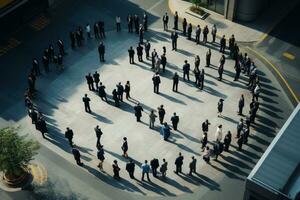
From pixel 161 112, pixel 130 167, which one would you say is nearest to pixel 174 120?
pixel 161 112

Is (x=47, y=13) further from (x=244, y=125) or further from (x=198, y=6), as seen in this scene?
(x=244, y=125)

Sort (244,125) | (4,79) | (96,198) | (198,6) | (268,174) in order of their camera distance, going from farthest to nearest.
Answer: (198,6) < (4,79) < (244,125) < (96,198) < (268,174)

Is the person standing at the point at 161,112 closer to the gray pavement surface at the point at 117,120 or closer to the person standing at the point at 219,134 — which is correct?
the gray pavement surface at the point at 117,120

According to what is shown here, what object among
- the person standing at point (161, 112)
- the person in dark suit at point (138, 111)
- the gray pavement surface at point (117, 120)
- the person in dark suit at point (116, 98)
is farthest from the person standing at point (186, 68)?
the person in dark suit at point (116, 98)

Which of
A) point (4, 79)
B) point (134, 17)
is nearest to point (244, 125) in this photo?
point (134, 17)

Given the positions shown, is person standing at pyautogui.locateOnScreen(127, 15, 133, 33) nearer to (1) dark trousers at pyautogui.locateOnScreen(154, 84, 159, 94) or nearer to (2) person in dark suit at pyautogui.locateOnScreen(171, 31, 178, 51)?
(2) person in dark suit at pyautogui.locateOnScreen(171, 31, 178, 51)

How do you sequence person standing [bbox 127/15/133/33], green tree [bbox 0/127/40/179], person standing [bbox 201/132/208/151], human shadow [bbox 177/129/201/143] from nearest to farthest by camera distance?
green tree [bbox 0/127/40/179] < person standing [bbox 201/132/208/151] < human shadow [bbox 177/129/201/143] < person standing [bbox 127/15/133/33]

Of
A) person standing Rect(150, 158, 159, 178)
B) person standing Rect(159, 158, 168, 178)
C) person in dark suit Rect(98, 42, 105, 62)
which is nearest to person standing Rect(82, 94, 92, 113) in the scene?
person in dark suit Rect(98, 42, 105, 62)
